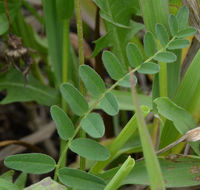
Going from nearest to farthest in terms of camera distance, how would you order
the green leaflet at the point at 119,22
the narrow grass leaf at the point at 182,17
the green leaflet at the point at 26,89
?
1. the narrow grass leaf at the point at 182,17
2. the green leaflet at the point at 119,22
3. the green leaflet at the point at 26,89

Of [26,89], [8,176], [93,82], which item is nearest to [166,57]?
[93,82]

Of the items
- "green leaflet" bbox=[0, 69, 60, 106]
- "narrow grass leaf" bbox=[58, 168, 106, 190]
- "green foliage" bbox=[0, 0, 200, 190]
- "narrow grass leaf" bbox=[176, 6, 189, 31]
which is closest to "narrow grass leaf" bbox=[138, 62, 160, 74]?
"green foliage" bbox=[0, 0, 200, 190]

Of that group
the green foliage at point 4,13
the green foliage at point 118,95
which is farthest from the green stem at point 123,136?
the green foliage at point 4,13

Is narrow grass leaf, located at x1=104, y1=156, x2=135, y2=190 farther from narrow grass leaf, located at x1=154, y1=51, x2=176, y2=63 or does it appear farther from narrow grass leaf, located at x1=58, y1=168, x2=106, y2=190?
narrow grass leaf, located at x1=154, y1=51, x2=176, y2=63

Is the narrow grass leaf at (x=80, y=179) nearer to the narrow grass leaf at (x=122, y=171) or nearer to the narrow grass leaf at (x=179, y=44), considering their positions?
the narrow grass leaf at (x=122, y=171)

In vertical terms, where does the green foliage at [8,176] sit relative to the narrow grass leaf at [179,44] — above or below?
below

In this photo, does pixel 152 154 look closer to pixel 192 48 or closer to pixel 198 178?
pixel 198 178
